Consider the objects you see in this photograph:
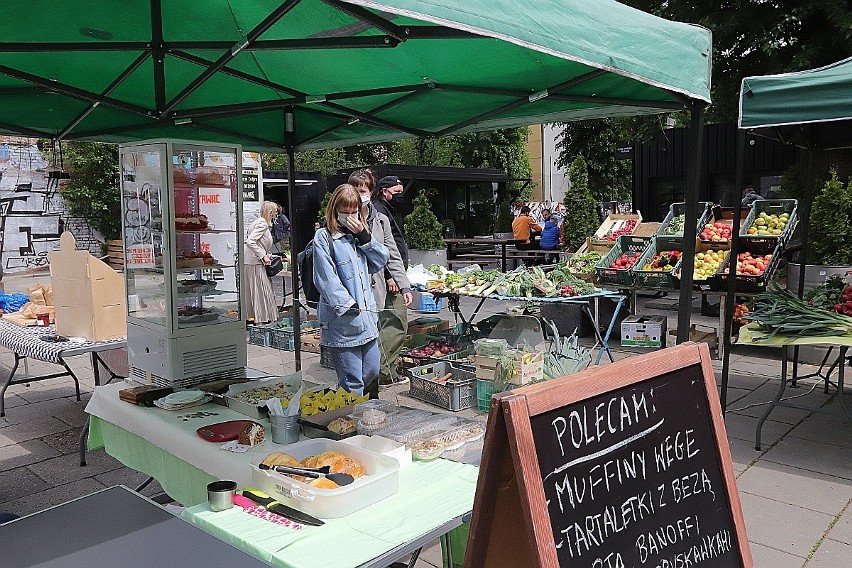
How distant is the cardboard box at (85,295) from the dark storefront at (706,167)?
41.0 ft

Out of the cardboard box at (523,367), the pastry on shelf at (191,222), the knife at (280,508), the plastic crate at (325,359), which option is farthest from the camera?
the plastic crate at (325,359)

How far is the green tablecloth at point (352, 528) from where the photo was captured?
72.6 inches

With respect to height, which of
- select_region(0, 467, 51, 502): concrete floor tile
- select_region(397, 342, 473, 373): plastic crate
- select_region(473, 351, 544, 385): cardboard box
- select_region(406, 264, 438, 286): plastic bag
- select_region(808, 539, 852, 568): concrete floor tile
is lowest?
select_region(808, 539, 852, 568): concrete floor tile

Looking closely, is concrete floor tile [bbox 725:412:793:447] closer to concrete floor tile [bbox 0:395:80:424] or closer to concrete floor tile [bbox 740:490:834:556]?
concrete floor tile [bbox 740:490:834:556]

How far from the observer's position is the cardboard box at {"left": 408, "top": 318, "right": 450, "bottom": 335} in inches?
277

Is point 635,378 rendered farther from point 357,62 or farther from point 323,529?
point 357,62

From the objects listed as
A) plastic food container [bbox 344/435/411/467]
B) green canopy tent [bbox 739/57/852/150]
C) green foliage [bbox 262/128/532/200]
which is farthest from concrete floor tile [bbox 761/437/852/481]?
green foliage [bbox 262/128/532/200]

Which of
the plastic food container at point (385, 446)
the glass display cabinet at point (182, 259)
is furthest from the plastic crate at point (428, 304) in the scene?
the plastic food container at point (385, 446)

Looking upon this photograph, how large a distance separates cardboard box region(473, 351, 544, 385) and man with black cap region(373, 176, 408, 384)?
4.01ft

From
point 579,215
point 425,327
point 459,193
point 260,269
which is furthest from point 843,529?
point 459,193

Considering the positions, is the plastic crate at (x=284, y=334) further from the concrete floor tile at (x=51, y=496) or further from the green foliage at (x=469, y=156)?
the green foliage at (x=469, y=156)

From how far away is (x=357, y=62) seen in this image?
3.71 metres

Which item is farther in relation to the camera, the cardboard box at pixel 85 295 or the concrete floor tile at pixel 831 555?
the cardboard box at pixel 85 295

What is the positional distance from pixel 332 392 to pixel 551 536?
1.89 meters
